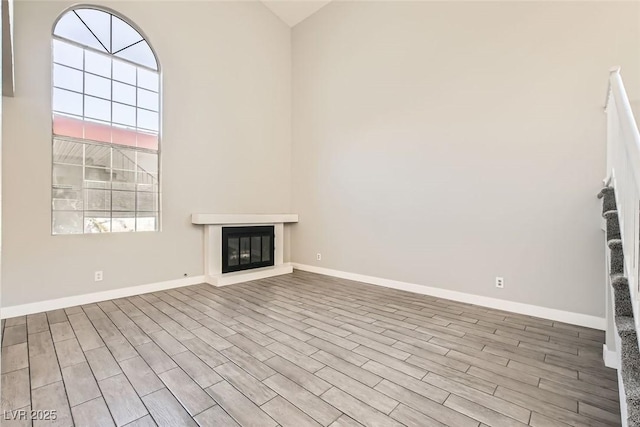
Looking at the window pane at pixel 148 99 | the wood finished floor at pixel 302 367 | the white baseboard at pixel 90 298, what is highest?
the window pane at pixel 148 99

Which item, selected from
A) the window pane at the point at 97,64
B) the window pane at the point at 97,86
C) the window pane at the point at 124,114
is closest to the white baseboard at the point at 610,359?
the window pane at the point at 124,114

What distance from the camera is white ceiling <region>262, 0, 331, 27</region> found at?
205 inches

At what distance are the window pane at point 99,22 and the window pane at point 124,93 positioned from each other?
0.44 m

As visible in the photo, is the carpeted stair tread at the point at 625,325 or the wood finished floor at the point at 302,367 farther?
the wood finished floor at the point at 302,367

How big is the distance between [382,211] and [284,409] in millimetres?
3094

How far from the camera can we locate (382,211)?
177 inches

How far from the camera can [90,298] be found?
3619 mm

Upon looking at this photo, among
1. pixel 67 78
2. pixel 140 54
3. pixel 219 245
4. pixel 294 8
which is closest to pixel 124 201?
pixel 219 245

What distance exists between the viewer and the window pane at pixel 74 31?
137 inches

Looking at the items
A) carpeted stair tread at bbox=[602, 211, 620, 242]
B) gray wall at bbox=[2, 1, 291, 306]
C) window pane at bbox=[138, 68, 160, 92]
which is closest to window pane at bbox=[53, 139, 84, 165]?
gray wall at bbox=[2, 1, 291, 306]

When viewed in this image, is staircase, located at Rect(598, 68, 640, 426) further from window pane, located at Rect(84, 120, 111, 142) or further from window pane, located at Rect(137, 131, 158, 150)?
window pane, located at Rect(84, 120, 111, 142)

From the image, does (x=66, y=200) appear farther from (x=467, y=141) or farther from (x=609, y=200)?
(x=609, y=200)

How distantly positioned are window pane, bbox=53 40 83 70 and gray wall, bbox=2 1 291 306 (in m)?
0.12

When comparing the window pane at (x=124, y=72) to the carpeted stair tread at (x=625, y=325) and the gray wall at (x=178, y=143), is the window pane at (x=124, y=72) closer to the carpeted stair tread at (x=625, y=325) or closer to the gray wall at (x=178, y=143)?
the gray wall at (x=178, y=143)
